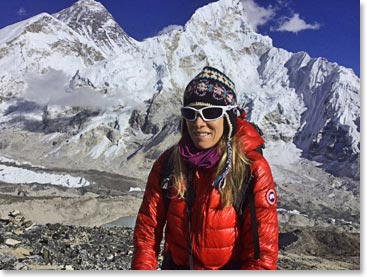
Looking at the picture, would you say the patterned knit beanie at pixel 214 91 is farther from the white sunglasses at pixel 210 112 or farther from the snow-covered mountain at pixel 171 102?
the snow-covered mountain at pixel 171 102

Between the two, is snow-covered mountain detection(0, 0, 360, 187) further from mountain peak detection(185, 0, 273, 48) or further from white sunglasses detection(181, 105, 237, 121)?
white sunglasses detection(181, 105, 237, 121)

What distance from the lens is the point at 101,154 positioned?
2771 inches

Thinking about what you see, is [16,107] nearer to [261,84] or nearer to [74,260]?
[261,84]

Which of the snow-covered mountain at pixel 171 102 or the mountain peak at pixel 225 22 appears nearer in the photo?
the snow-covered mountain at pixel 171 102

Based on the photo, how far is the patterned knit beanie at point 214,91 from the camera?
5.44ft

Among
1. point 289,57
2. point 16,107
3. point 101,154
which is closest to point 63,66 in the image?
point 16,107

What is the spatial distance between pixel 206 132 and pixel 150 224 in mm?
378

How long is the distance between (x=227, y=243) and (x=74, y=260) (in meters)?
4.43

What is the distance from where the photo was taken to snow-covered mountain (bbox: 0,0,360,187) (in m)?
68.8

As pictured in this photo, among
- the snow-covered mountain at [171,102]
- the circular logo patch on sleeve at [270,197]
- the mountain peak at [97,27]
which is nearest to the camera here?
the circular logo patch on sleeve at [270,197]

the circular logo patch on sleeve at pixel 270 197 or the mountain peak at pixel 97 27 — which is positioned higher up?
the mountain peak at pixel 97 27

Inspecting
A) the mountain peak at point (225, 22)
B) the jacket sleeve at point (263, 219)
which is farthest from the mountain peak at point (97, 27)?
the jacket sleeve at point (263, 219)

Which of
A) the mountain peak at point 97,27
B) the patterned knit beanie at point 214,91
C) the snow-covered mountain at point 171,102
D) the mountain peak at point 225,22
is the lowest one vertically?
the patterned knit beanie at point 214,91

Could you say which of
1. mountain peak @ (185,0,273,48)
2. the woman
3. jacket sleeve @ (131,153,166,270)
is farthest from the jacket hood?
mountain peak @ (185,0,273,48)
